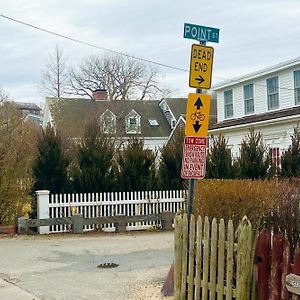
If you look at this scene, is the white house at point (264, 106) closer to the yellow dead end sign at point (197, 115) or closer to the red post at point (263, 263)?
the yellow dead end sign at point (197, 115)

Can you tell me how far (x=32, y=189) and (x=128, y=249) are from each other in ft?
17.0

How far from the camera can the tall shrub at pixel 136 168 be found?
16.9 meters

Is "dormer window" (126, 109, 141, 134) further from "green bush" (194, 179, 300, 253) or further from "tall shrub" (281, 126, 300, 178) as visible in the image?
"green bush" (194, 179, 300, 253)

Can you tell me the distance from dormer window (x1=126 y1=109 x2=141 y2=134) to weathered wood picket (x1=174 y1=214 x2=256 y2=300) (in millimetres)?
37566

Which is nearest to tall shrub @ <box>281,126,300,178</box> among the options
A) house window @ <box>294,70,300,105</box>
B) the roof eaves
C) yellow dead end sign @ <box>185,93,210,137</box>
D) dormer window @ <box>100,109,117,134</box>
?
house window @ <box>294,70,300,105</box>

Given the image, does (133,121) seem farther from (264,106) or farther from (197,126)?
(197,126)

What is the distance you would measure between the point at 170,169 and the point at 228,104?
1037 cm

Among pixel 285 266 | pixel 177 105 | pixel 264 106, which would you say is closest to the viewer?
pixel 285 266

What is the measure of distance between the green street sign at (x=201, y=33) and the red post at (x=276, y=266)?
268 centimetres

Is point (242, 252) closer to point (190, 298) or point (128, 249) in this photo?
point (190, 298)

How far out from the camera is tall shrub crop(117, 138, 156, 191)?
55.3ft

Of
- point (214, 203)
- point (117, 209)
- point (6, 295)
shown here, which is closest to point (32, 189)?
point (117, 209)

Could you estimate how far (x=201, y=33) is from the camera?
244 inches

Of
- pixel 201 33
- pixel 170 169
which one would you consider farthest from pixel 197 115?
pixel 170 169
